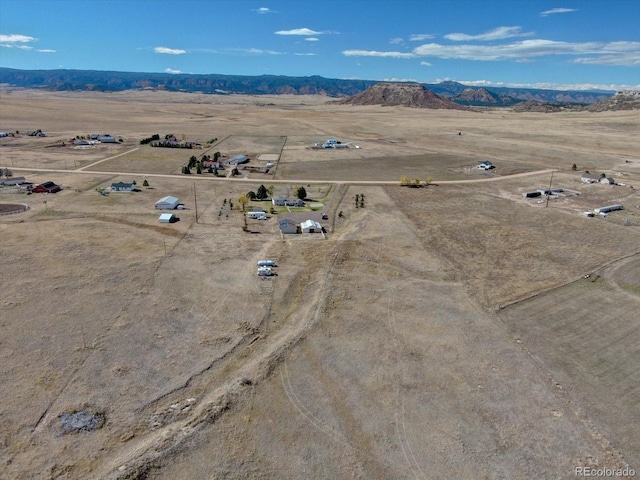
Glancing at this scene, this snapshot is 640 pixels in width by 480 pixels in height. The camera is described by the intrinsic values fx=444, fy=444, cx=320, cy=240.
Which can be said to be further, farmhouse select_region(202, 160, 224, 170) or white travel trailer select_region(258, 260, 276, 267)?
farmhouse select_region(202, 160, 224, 170)

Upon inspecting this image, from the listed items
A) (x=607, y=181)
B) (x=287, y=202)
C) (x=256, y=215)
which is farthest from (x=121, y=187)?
(x=607, y=181)

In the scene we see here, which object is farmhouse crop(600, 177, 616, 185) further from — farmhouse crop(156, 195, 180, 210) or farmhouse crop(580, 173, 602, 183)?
farmhouse crop(156, 195, 180, 210)

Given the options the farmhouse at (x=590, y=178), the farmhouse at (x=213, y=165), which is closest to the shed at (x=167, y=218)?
the farmhouse at (x=213, y=165)

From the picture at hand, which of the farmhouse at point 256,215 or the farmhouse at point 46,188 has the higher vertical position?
the farmhouse at point 46,188

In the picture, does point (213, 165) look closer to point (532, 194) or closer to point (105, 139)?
point (105, 139)

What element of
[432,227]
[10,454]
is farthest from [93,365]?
[432,227]

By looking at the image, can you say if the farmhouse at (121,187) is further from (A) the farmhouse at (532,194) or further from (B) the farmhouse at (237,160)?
(A) the farmhouse at (532,194)

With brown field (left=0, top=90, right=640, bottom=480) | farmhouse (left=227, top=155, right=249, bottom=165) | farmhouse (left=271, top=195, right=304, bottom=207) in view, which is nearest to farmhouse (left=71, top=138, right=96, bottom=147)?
farmhouse (left=227, top=155, right=249, bottom=165)

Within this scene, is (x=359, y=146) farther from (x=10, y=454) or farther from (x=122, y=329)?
(x=10, y=454)
